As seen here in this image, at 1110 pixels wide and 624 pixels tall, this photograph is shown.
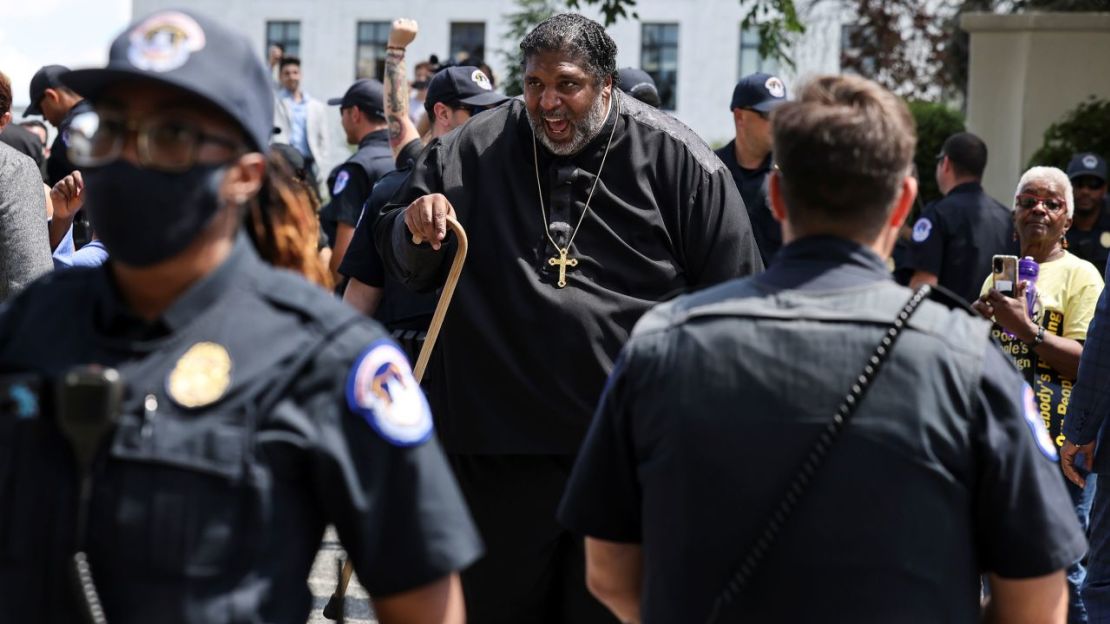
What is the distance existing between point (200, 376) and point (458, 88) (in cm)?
490

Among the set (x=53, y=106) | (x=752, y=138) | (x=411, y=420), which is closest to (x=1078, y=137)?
(x=752, y=138)

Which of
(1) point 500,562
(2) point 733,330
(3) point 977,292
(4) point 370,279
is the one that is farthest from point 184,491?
(3) point 977,292

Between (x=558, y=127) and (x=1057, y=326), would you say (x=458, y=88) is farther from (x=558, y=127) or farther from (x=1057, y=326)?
(x=1057, y=326)

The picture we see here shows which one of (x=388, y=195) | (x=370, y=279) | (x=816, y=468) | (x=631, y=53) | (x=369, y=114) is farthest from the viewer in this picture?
(x=631, y=53)

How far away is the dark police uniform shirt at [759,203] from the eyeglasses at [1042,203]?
3.47 feet

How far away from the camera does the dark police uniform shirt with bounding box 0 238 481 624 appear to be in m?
2.21

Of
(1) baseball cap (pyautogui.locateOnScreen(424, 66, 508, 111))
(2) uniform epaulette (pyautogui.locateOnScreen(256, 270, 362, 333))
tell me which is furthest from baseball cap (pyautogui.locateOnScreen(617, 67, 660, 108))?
(2) uniform epaulette (pyautogui.locateOnScreen(256, 270, 362, 333))

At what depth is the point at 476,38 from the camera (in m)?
47.6

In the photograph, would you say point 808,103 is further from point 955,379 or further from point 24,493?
point 24,493

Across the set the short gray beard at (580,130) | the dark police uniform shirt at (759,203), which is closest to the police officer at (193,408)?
the short gray beard at (580,130)

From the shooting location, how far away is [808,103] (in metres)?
2.73

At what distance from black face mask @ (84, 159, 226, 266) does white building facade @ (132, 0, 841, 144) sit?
42.8 meters

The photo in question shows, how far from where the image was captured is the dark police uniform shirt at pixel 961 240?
8336mm

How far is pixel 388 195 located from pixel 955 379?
168 inches
